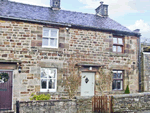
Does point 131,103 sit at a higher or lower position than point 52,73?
lower

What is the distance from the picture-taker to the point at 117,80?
15266 millimetres

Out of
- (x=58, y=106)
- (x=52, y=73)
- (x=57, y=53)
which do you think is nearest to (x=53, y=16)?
(x=57, y=53)

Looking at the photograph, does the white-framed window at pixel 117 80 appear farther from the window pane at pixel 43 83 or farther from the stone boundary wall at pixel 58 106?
the stone boundary wall at pixel 58 106

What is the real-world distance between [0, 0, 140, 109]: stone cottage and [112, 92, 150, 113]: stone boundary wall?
149 inches

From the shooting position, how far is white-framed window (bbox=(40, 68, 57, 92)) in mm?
13203

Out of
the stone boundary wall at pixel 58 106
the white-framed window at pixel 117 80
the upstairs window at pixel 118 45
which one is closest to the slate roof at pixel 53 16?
the upstairs window at pixel 118 45

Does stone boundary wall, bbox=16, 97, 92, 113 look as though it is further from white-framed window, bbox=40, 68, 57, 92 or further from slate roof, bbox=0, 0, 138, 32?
slate roof, bbox=0, 0, 138, 32

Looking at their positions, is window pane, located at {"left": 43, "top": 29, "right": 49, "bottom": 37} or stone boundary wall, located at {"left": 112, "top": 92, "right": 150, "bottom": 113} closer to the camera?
stone boundary wall, located at {"left": 112, "top": 92, "right": 150, "bottom": 113}

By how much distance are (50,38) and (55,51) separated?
924 mm

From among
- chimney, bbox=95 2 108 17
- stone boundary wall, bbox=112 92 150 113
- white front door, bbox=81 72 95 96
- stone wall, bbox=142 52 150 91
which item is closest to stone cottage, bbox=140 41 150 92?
stone wall, bbox=142 52 150 91

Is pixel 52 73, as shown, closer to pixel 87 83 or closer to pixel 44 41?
pixel 44 41

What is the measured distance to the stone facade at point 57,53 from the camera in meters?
12.5

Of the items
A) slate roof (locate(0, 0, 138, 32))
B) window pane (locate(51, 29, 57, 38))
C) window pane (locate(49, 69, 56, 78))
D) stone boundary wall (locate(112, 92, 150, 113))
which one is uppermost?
slate roof (locate(0, 0, 138, 32))

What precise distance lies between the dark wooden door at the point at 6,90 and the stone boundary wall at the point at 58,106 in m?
3.48
